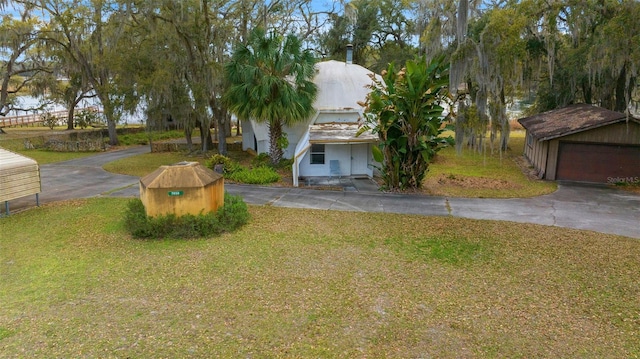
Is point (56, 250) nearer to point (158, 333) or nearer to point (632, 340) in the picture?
point (158, 333)

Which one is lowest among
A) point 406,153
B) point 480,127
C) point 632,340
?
point 632,340

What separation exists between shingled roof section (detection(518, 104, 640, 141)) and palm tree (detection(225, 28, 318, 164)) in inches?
446

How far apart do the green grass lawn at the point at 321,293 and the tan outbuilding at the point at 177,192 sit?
34.4 inches

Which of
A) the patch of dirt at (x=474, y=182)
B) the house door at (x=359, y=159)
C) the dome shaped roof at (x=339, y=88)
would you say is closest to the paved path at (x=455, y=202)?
the patch of dirt at (x=474, y=182)

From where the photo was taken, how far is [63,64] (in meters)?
29.6

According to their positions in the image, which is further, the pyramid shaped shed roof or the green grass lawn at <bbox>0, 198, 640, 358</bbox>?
the pyramid shaped shed roof

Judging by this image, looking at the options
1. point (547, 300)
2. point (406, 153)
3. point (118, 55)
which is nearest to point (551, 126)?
point (406, 153)

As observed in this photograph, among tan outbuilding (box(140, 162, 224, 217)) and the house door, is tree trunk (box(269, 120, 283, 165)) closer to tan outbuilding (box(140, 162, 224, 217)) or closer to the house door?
the house door

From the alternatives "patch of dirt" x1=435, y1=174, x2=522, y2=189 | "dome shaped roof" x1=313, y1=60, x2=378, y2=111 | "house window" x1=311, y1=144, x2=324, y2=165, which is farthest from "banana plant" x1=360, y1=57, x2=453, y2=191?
"dome shaped roof" x1=313, y1=60, x2=378, y2=111

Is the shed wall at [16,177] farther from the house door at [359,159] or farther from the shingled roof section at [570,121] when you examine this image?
the shingled roof section at [570,121]

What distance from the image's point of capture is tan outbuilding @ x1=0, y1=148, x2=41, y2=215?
11.2 metres

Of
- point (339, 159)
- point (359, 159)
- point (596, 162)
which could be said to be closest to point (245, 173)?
point (339, 159)

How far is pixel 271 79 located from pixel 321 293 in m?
12.6

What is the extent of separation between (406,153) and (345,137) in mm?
3333
